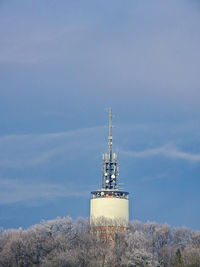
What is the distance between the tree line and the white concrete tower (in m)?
1.96

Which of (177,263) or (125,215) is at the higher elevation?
(125,215)

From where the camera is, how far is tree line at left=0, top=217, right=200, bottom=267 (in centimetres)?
8775

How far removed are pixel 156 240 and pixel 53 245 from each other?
17363 mm

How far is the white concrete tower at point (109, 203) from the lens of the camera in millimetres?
102812

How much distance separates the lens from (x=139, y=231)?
102 metres

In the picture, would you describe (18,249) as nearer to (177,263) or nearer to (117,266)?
(117,266)

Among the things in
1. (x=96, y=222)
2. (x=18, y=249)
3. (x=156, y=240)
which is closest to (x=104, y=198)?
(x=96, y=222)

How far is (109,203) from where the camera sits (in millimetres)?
103438

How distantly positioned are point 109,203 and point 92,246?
1221 cm

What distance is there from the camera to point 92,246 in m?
92.6

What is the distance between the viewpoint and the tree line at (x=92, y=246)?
87.8 m

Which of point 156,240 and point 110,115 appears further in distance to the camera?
point 110,115

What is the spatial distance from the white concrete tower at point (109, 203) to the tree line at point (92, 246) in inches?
77.2

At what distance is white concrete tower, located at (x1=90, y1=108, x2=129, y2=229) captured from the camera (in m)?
103
